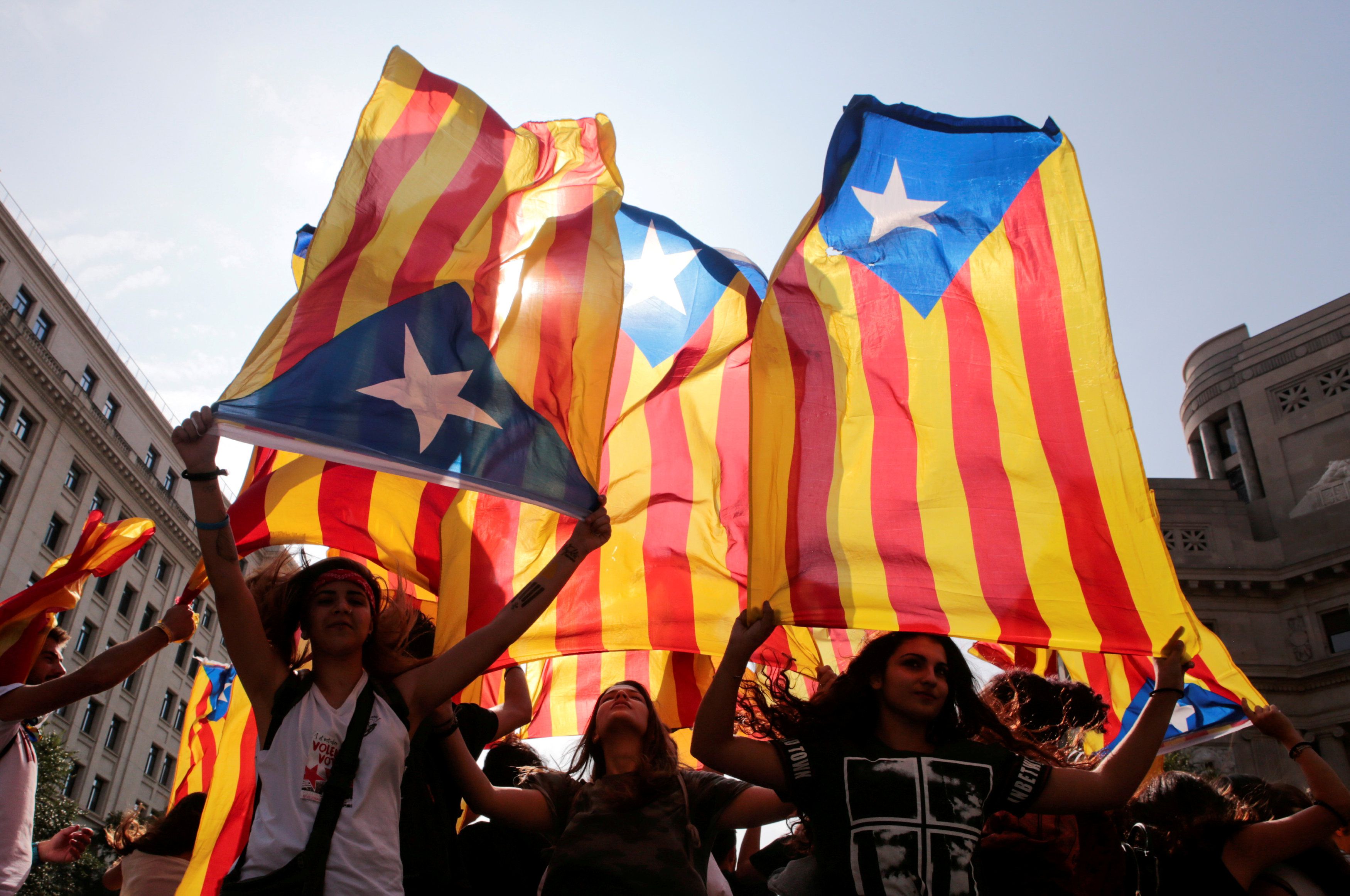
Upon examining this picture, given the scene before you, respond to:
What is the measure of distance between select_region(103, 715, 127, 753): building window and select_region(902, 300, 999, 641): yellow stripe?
43949 millimetres

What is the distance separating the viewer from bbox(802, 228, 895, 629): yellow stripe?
3.47m

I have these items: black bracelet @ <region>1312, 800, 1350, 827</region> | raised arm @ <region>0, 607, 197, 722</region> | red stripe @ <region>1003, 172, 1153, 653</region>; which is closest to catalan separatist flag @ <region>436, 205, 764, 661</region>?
raised arm @ <region>0, 607, 197, 722</region>

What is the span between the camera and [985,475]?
3.82 m

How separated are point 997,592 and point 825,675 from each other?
0.65m

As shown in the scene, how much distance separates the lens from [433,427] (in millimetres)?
3873

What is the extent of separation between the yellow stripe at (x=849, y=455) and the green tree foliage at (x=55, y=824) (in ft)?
81.3

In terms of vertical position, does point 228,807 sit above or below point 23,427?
below

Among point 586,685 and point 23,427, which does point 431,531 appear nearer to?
point 586,685

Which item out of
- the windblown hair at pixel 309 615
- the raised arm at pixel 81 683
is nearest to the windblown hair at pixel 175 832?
the raised arm at pixel 81 683

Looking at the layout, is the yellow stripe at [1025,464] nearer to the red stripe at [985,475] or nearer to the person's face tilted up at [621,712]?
the red stripe at [985,475]

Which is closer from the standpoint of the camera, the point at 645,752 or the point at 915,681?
the point at 915,681

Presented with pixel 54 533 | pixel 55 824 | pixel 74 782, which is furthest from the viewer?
pixel 54 533

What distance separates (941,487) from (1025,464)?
34 centimetres

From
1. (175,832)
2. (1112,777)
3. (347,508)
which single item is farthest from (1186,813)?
(175,832)
